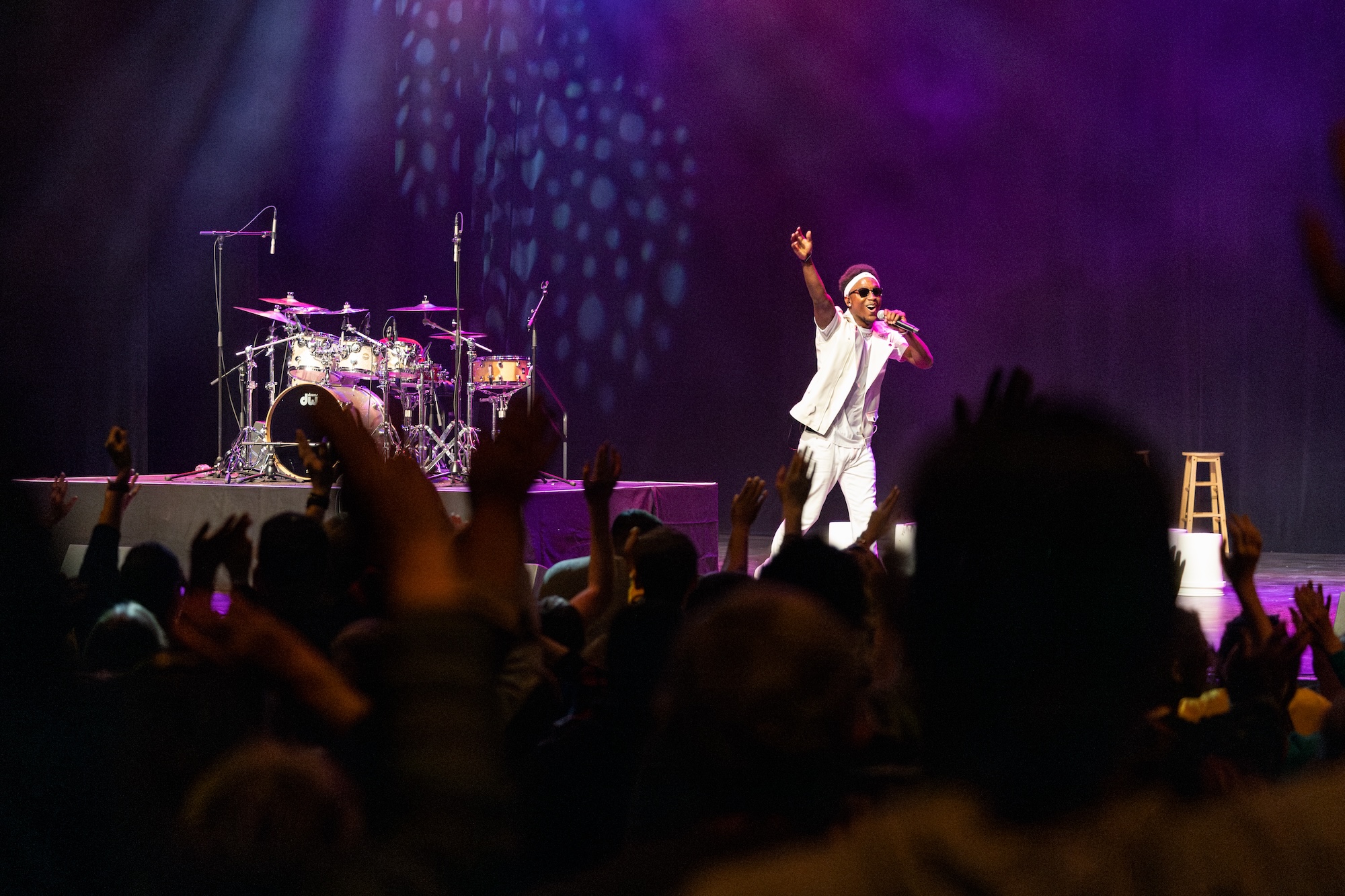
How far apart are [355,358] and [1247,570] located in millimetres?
7034

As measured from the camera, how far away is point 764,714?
0.83 m

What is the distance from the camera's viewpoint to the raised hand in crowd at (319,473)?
285 cm

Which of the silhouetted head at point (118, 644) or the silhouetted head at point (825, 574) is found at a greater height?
the silhouetted head at point (825, 574)

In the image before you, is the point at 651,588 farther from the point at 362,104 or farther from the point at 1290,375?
the point at 362,104

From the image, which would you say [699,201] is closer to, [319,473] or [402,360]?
[402,360]

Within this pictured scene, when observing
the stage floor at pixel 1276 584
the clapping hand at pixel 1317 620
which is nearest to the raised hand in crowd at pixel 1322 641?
the clapping hand at pixel 1317 620

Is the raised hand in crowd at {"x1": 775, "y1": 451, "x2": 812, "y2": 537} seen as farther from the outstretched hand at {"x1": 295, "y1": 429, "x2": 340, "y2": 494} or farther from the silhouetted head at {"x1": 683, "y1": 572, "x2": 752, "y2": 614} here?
the outstretched hand at {"x1": 295, "y1": 429, "x2": 340, "y2": 494}

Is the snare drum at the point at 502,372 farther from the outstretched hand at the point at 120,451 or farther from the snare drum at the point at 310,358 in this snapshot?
the outstretched hand at the point at 120,451

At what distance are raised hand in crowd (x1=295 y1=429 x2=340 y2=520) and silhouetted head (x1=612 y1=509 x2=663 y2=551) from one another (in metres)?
0.76

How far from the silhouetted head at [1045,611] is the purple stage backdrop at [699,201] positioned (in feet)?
28.7

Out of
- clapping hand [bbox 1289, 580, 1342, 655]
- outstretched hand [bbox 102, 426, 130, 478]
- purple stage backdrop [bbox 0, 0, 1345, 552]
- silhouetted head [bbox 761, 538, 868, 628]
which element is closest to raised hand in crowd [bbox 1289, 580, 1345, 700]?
clapping hand [bbox 1289, 580, 1342, 655]

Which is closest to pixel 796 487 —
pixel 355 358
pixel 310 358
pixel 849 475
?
pixel 849 475

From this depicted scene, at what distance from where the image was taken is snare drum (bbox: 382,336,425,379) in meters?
8.45

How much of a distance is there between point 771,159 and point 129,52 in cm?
515
